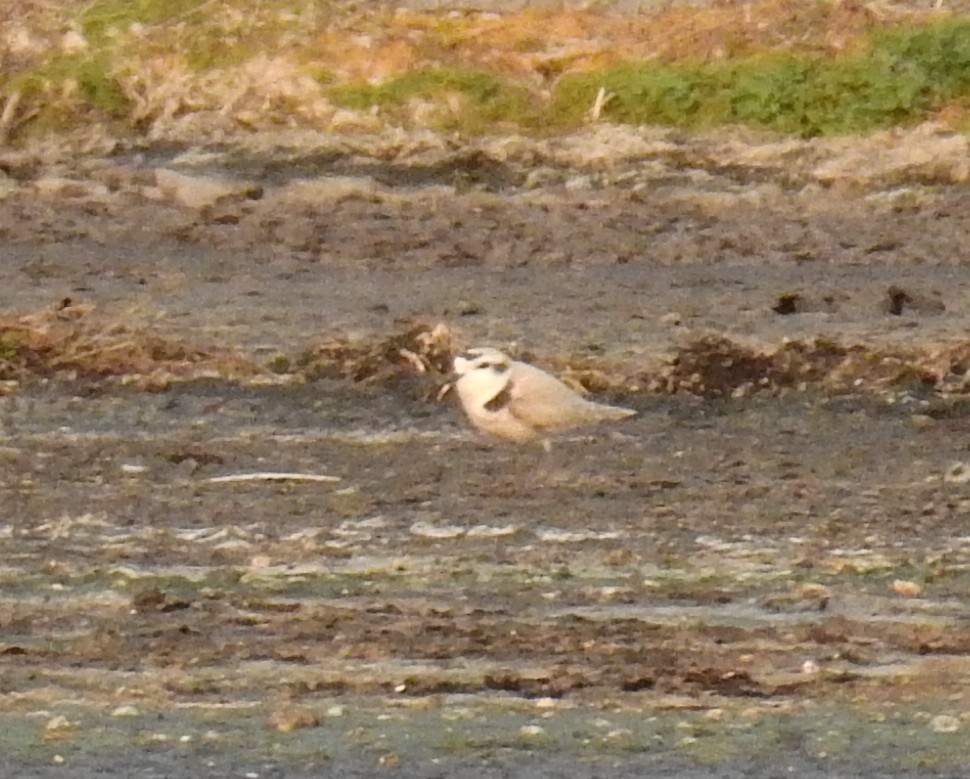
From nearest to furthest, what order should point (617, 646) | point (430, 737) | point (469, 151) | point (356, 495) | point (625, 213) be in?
point (430, 737)
point (617, 646)
point (356, 495)
point (625, 213)
point (469, 151)

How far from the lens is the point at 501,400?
21.9 ft

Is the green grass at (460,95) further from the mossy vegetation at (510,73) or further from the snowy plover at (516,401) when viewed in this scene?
the snowy plover at (516,401)

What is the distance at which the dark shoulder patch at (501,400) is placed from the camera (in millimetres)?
6664

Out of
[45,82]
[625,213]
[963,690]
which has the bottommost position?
[963,690]

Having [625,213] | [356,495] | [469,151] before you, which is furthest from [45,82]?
[356,495]

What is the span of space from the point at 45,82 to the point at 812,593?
777cm

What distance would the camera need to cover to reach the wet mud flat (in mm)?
4527

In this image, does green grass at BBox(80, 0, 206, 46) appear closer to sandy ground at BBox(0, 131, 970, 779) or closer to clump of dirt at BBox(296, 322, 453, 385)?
sandy ground at BBox(0, 131, 970, 779)

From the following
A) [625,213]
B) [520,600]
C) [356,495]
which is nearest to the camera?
[520,600]

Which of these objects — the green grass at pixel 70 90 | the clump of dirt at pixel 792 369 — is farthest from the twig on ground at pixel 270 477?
the green grass at pixel 70 90

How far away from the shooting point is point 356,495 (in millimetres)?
6336

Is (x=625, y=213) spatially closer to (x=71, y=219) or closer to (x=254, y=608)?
(x=71, y=219)

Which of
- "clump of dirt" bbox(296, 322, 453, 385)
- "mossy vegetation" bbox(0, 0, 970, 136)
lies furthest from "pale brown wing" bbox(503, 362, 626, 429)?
"mossy vegetation" bbox(0, 0, 970, 136)

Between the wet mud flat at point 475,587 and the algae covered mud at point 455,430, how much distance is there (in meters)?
0.02
